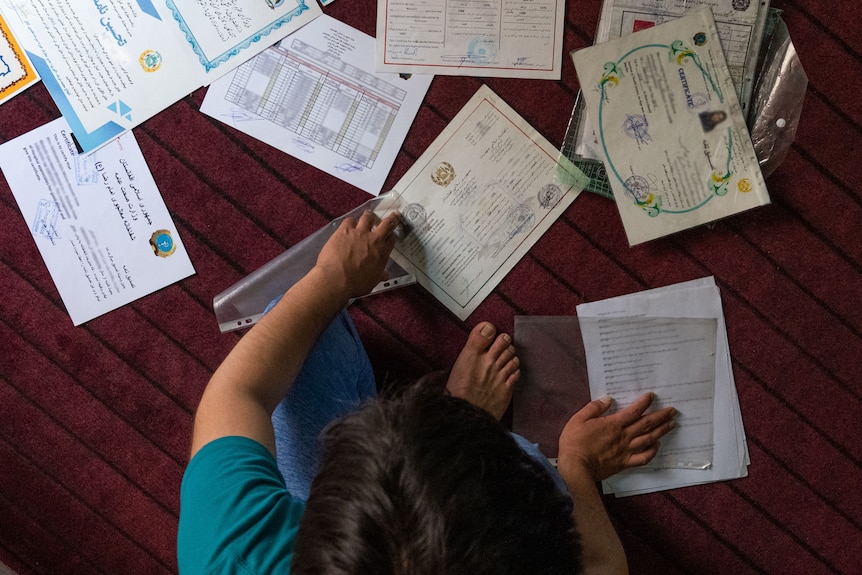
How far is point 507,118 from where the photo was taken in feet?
3.14

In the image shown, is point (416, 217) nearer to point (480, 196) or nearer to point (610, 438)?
point (480, 196)

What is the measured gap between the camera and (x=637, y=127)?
933mm

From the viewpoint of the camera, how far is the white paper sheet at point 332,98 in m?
0.96

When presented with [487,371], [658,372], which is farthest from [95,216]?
[658,372]

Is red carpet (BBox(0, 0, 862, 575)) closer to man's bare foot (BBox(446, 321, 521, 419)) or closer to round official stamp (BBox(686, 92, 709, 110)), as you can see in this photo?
man's bare foot (BBox(446, 321, 521, 419))

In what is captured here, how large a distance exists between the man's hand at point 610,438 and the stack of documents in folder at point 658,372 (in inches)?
0.8

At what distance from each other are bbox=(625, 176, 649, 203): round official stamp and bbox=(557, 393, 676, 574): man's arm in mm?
293

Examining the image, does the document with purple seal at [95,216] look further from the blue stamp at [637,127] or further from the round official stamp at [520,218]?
Answer: the blue stamp at [637,127]

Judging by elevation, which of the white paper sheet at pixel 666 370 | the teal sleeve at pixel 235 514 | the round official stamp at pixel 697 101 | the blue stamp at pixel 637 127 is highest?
the round official stamp at pixel 697 101

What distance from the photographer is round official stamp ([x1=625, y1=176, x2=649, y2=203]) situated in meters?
0.94

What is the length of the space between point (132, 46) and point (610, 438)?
3.00 ft

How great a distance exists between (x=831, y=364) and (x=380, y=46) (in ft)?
2.68

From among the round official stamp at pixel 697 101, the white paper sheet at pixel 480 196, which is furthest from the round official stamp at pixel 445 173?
the round official stamp at pixel 697 101
